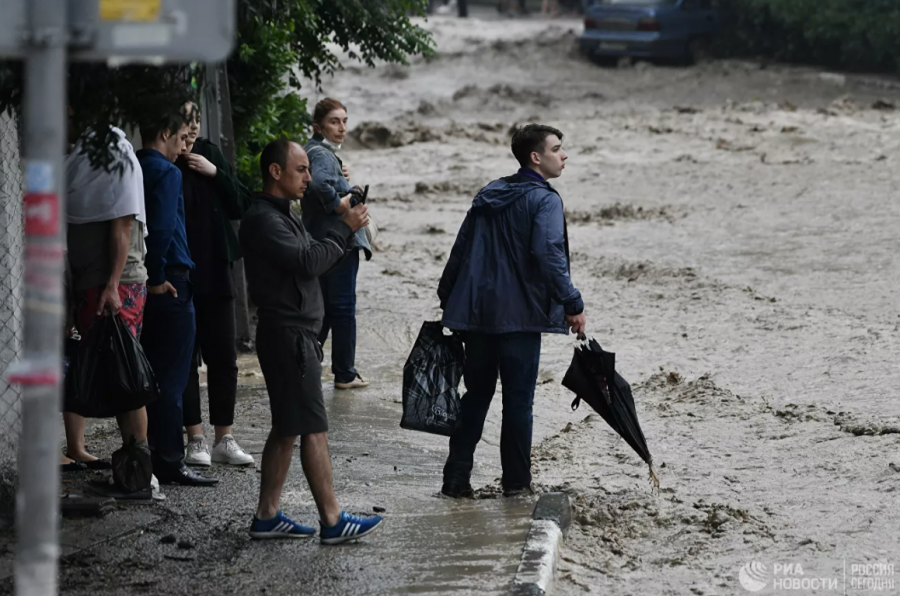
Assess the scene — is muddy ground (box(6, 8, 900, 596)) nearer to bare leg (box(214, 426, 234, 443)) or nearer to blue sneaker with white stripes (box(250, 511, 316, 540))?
blue sneaker with white stripes (box(250, 511, 316, 540))

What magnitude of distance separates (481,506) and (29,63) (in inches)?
147

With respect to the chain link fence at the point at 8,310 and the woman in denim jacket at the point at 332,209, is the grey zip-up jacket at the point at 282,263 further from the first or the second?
the woman in denim jacket at the point at 332,209

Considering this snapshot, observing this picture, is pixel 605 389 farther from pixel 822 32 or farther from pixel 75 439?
pixel 822 32

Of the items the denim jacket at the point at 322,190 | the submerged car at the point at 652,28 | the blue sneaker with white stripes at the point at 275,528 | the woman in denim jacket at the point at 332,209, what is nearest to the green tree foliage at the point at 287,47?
the woman in denim jacket at the point at 332,209

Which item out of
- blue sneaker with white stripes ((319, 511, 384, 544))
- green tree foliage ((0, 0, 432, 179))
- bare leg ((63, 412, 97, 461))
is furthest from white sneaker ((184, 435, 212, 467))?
green tree foliage ((0, 0, 432, 179))

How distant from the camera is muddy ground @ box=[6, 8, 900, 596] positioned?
5.45 metres

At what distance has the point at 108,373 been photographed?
5688mm

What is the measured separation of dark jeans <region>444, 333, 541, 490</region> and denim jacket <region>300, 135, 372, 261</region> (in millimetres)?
1791

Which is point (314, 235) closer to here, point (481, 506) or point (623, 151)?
point (481, 506)

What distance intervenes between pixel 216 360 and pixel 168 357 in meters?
0.61

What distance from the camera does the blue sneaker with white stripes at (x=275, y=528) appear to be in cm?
552

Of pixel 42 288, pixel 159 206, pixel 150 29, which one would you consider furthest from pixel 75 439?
pixel 150 29

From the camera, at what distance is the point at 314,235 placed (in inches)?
317

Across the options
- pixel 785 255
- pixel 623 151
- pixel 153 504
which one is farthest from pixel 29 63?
pixel 623 151
